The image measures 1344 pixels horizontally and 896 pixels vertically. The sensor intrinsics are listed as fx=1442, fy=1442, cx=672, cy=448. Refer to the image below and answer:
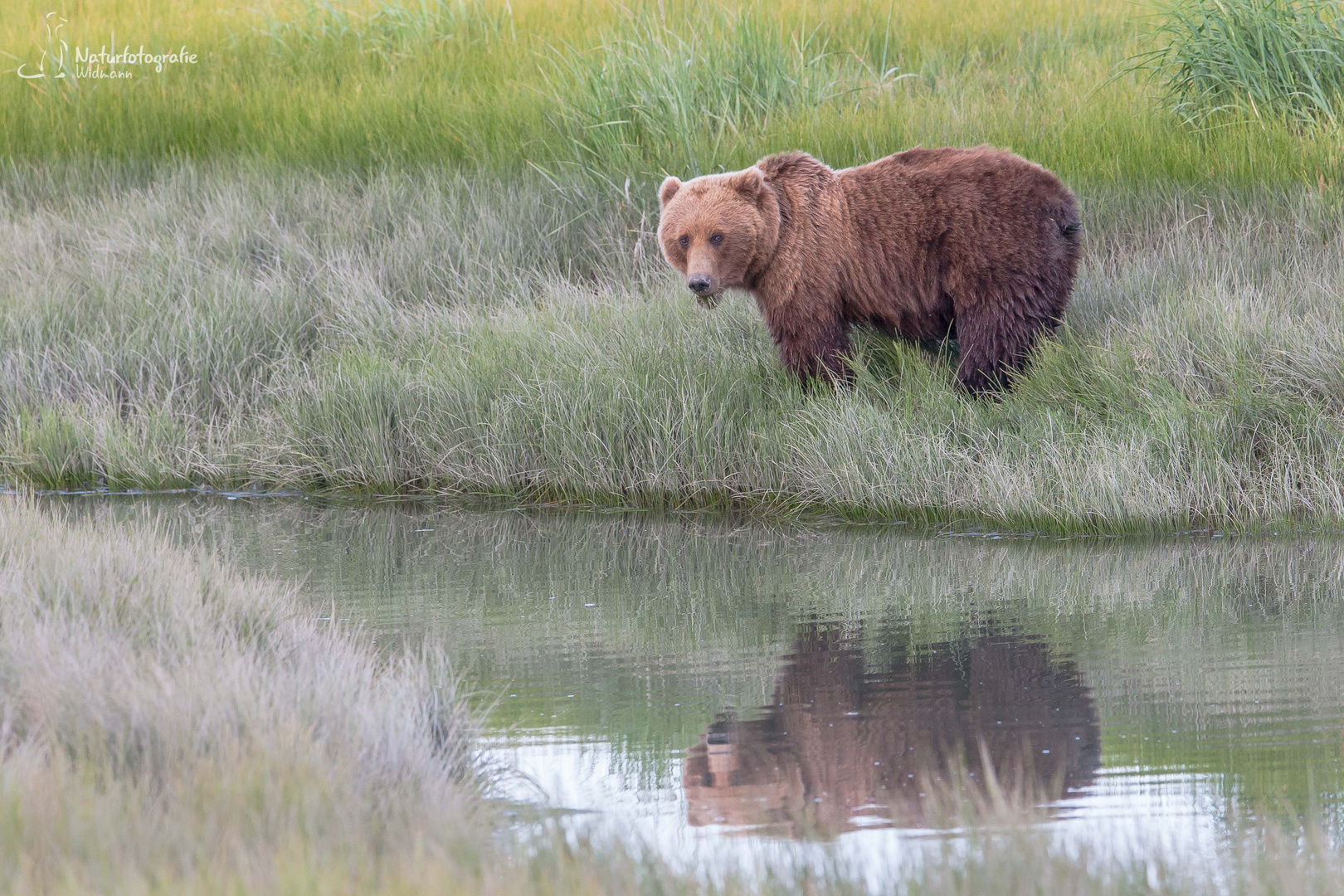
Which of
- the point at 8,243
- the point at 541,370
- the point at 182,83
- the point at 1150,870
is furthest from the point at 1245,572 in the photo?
the point at 182,83

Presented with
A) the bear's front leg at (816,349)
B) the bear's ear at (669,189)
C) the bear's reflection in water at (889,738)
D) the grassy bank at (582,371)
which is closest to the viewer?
the bear's reflection in water at (889,738)

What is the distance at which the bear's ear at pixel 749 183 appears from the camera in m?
6.68

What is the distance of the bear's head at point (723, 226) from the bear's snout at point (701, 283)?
4 cm

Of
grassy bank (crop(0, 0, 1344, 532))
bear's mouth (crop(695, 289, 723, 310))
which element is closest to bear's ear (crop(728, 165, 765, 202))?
bear's mouth (crop(695, 289, 723, 310))

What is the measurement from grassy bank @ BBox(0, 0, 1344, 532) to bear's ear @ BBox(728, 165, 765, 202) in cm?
96

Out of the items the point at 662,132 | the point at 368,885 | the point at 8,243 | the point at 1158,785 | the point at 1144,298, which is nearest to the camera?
the point at 368,885

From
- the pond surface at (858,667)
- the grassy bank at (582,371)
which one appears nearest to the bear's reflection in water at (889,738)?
the pond surface at (858,667)

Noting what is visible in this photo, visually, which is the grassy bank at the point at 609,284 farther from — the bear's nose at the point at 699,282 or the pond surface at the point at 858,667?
the bear's nose at the point at 699,282

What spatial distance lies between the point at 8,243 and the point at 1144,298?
764 cm

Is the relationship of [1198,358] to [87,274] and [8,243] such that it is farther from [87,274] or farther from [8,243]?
[8,243]

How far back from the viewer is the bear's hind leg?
6691 millimetres

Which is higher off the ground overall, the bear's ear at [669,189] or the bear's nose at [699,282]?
the bear's ear at [669,189]

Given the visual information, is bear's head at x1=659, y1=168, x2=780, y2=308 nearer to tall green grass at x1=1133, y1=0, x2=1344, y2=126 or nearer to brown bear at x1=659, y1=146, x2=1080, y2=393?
brown bear at x1=659, y1=146, x2=1080, y2=393

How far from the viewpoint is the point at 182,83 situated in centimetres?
1206
